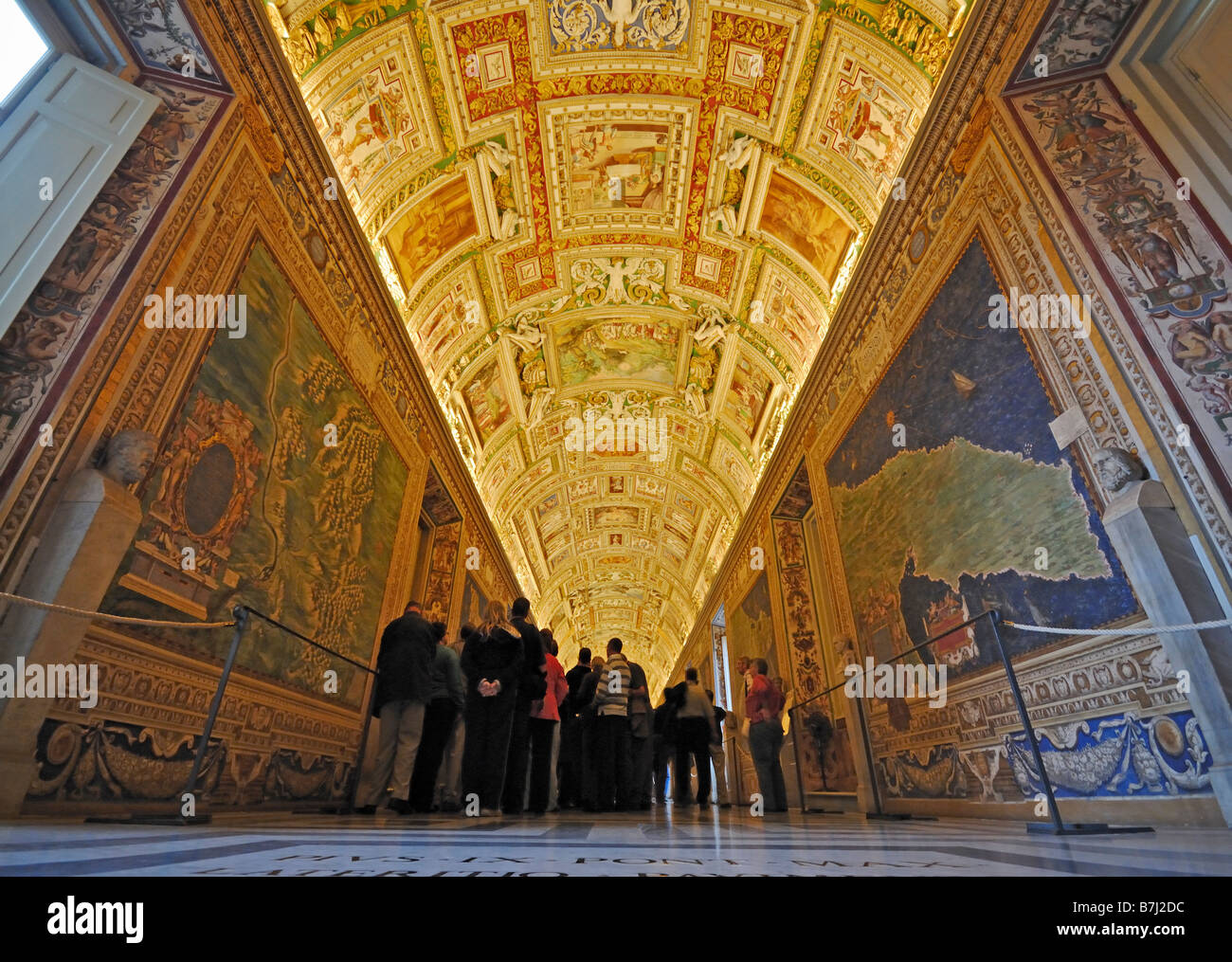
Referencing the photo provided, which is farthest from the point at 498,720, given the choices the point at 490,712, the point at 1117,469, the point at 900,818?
the point at 1117,469

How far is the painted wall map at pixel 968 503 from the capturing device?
15.7ft

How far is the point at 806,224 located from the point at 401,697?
8.92m

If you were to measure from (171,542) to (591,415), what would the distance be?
12151mm

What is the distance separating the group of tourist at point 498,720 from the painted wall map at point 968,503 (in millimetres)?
3234

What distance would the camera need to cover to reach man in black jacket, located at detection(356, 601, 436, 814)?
4.68m

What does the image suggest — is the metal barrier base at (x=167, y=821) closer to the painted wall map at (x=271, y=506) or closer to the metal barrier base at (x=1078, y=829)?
the painted wall map at (x=271, y=506)

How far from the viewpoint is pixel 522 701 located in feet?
16.0

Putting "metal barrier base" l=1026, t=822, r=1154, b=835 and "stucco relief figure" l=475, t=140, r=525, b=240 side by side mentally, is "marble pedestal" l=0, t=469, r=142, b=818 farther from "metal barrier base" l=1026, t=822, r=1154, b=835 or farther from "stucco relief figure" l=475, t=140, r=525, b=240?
"stucco relief figure" l=475, t=140, r=525, b=240

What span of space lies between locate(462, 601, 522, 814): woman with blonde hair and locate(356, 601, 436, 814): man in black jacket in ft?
1.28

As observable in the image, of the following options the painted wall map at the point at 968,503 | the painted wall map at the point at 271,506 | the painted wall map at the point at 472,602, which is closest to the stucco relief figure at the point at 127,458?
the painted wall map at the point at 271,506

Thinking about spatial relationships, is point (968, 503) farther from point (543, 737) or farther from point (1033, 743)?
point (543, 737)

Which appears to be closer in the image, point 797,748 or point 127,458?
point 127,458
